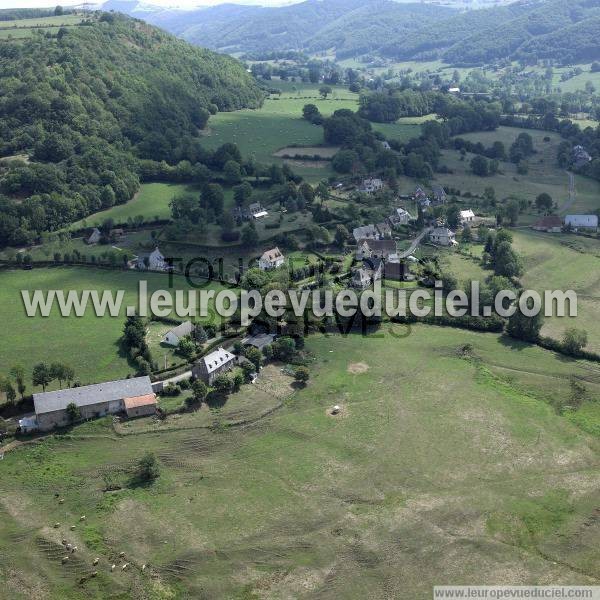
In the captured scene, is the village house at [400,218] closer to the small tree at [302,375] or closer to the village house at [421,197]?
the village house at [421,197]

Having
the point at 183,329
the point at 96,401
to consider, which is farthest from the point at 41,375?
the point at 183,329

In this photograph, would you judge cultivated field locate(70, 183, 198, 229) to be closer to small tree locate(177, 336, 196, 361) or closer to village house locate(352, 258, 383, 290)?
village house locate(352, 258, 383, 290)

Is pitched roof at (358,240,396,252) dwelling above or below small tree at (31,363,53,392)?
above

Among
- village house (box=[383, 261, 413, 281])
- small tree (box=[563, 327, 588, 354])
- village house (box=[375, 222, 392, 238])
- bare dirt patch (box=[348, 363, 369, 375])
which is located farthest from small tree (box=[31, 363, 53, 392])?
village house (box=[375, 222, 392, 238])

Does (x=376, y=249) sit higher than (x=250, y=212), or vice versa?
(x=250, y=212)

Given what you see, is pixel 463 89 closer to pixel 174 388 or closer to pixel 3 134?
pixel 3 134

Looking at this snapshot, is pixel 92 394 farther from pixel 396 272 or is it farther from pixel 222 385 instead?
pixel 396 272
